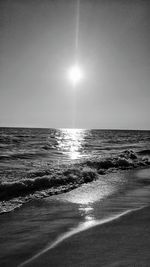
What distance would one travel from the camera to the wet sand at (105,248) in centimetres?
346

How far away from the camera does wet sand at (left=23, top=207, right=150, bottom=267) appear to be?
3465 millimetres

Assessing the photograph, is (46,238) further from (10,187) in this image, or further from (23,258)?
(10,187)

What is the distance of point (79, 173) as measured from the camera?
11.2m

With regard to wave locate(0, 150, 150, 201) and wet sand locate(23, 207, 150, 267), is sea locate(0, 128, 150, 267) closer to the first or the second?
wave locate(0, 150, 150, 201)

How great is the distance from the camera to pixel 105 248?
152 inches

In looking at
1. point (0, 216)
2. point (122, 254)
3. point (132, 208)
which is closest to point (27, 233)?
point (0, 216)

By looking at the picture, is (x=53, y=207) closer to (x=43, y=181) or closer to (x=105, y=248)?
(x=105, y=248)

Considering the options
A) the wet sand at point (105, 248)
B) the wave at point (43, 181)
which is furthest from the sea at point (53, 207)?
the wet sand at point (105, 248)

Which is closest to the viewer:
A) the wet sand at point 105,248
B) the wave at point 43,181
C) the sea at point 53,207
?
the wet sand at point 105,248

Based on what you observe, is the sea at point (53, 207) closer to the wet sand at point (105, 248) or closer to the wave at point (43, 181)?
the wave at point (43, 181)

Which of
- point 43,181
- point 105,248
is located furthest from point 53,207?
point 43,181

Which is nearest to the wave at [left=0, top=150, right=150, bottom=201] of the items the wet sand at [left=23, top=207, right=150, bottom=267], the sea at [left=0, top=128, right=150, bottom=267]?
the sea at [left=0, top=128, right=150, bottom=267]

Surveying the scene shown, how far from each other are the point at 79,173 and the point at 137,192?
3.60 meters

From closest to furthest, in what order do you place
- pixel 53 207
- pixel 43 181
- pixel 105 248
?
pixel 105 248
pixel 53 207
pixel 43 181
